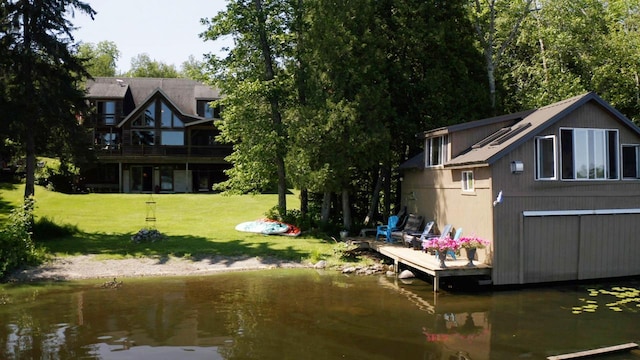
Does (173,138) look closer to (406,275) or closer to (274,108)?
(274,108)

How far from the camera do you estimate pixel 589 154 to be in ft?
49.8

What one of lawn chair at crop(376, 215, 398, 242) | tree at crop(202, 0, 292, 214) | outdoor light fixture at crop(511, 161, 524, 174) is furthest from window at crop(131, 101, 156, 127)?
outdoor light fixture at crop(511, 161, 524, 174)

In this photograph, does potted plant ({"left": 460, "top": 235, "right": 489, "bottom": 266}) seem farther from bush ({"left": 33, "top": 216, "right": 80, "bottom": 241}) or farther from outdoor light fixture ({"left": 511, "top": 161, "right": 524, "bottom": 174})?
bush ({"left": 33, "top": 216, "right": 80, "bottom": 241})

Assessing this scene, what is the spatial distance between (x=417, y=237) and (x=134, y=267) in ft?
Result: 31.7

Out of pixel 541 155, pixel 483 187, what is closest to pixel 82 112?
pixel 483 187

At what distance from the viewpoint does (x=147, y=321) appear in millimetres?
11328

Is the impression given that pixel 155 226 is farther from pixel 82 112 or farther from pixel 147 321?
pixel 147 321

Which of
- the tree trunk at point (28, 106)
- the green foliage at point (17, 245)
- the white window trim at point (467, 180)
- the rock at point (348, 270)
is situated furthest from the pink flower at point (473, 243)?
the tree trunk at point (28, 106)

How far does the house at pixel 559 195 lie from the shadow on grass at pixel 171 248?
709 centimetres

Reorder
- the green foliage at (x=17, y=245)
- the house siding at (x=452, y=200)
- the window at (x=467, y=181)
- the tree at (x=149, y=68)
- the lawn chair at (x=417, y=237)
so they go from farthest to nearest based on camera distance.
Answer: the tree at (x=149, y=68) < the lawn chair at (x=417, y=237) < the green foliage at (x=17, y=245) < the window at (x=467, y=181) < the house siding at (x=452, y=200)

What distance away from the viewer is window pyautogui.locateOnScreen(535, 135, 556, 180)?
580 inches

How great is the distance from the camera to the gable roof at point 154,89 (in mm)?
40938

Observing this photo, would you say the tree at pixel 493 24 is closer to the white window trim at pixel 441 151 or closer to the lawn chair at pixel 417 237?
the white window trim at pixel 441 151

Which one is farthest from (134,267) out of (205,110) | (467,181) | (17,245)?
(205,110)
